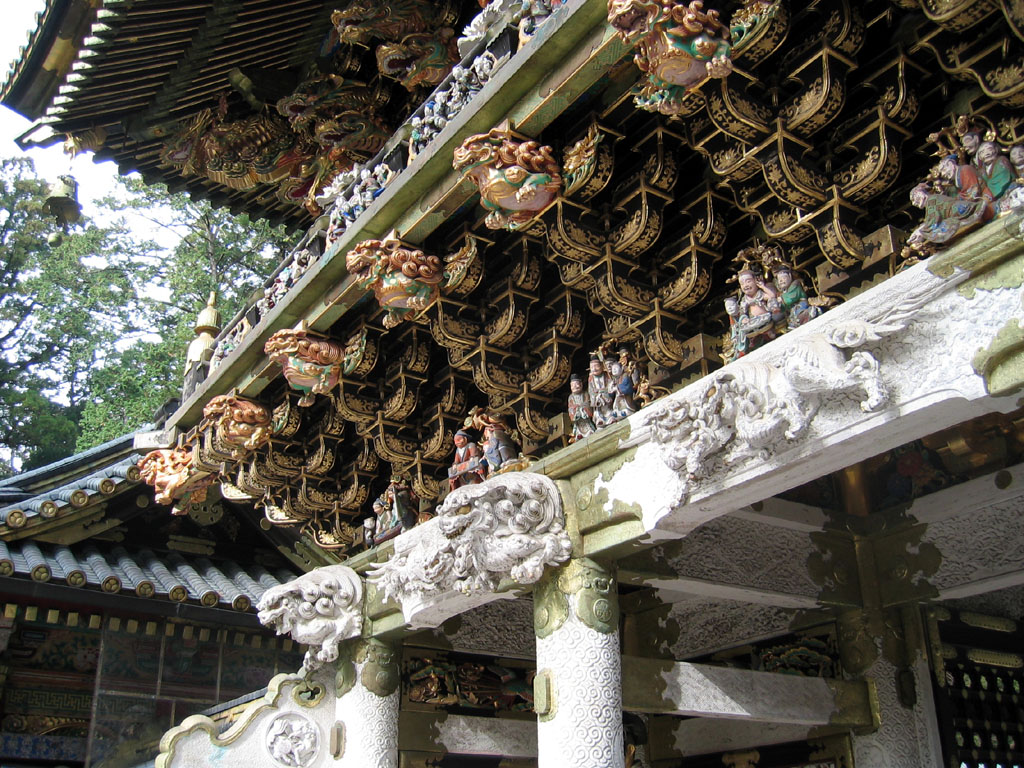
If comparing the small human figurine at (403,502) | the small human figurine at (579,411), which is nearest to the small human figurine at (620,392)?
the small human figurine at (579,411)

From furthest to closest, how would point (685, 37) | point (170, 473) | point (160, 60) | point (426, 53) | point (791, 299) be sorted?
point (170, 473), point (160, 60), point (426, 53), point (791, 299), point (685, 37)

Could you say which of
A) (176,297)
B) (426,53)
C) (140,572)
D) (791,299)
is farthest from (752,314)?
(176,297)

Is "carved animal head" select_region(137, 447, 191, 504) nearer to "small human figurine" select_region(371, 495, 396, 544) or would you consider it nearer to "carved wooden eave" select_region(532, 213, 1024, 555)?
"small human figurine" select_region(371, 495, 396, 544)

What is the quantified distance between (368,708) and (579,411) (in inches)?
93.4

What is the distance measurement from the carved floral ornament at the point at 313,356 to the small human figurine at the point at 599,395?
4.69 ft

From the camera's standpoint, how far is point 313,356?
552 centimetres

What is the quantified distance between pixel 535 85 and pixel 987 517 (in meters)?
3.28

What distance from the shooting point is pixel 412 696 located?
6.06 meters

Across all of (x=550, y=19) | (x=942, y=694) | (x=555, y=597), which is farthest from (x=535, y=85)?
(x=942, y=694)

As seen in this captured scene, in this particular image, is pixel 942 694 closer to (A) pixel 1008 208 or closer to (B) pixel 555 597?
(B) pixel 555 597

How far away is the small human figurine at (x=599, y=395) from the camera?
472cm

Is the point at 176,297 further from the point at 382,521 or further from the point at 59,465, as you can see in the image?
the point at 382,521

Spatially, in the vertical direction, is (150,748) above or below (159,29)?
below

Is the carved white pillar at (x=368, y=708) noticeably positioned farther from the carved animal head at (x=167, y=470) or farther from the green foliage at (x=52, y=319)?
the green foliage at (x=52, y=319)
